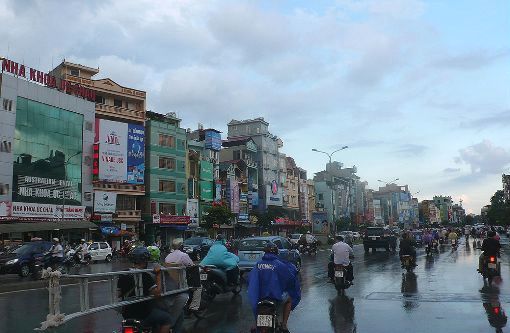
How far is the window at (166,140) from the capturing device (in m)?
63.2

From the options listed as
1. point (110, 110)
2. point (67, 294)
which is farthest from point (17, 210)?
point (67, 294)

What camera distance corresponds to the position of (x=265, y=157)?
304ft

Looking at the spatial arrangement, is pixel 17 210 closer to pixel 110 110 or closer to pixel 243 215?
pixel 110 110

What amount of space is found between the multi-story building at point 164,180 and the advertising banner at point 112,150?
5335 mm

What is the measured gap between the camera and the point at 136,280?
20.1 feet

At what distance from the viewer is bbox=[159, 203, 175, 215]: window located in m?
61.9

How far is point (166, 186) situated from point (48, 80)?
64.0ft

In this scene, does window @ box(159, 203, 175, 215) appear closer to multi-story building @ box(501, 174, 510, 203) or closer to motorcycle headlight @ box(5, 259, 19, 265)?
motorcycle headlight @ box(5, 259, 19, 265)

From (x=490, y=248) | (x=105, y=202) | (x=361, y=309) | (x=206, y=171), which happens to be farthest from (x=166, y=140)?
(x=361, y=309)

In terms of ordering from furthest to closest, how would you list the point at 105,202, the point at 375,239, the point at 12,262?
the point at 105,202, the point at 375,239, the point at 12,262

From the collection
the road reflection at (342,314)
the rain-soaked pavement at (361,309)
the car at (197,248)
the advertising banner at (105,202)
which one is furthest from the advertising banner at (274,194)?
the road reflection at (342,314)

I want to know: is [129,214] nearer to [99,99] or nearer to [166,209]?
[166,209]

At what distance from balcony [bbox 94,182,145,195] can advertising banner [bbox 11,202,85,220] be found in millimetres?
4883

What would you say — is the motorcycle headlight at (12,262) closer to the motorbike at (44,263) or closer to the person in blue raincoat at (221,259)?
the motorbike at (44,263)
